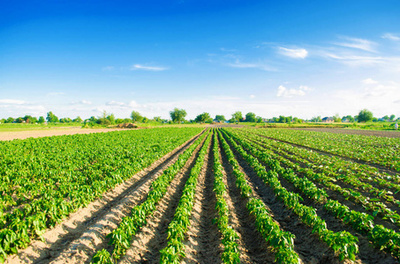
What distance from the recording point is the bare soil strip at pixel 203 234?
5.69 metres

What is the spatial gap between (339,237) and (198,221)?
4.64m

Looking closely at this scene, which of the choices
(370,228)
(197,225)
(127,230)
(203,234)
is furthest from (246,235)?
(127,230)

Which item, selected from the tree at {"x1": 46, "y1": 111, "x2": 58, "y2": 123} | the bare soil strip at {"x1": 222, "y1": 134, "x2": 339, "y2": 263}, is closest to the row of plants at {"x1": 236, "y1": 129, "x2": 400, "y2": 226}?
the bare soil strip at {"x1": 222, "y1": 134, "x2": 339, "y2": 263}

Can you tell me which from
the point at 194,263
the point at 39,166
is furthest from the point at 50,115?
the point at 194,263

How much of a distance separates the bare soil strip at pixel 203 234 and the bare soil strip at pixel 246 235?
2.44ft

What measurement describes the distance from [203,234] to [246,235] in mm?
1525

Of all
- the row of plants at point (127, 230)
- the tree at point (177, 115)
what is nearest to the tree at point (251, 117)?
the tree at point (177, 115)

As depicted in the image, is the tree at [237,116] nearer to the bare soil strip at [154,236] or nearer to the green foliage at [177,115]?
the green foliage at [177,115]

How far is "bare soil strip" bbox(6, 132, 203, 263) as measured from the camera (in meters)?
5.36

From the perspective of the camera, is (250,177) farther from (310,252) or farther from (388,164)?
(388,164)

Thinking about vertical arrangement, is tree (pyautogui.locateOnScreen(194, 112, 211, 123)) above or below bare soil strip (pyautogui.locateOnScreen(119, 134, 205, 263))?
above

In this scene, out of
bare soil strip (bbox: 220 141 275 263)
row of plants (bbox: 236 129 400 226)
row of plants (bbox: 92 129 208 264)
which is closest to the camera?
row of plants (bbox: 92 129 208 264)

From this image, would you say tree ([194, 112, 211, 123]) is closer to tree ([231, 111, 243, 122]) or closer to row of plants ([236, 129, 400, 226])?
tree ([231, 111, 243, 122])

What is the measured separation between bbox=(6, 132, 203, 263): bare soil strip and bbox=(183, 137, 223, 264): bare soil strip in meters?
2.81
